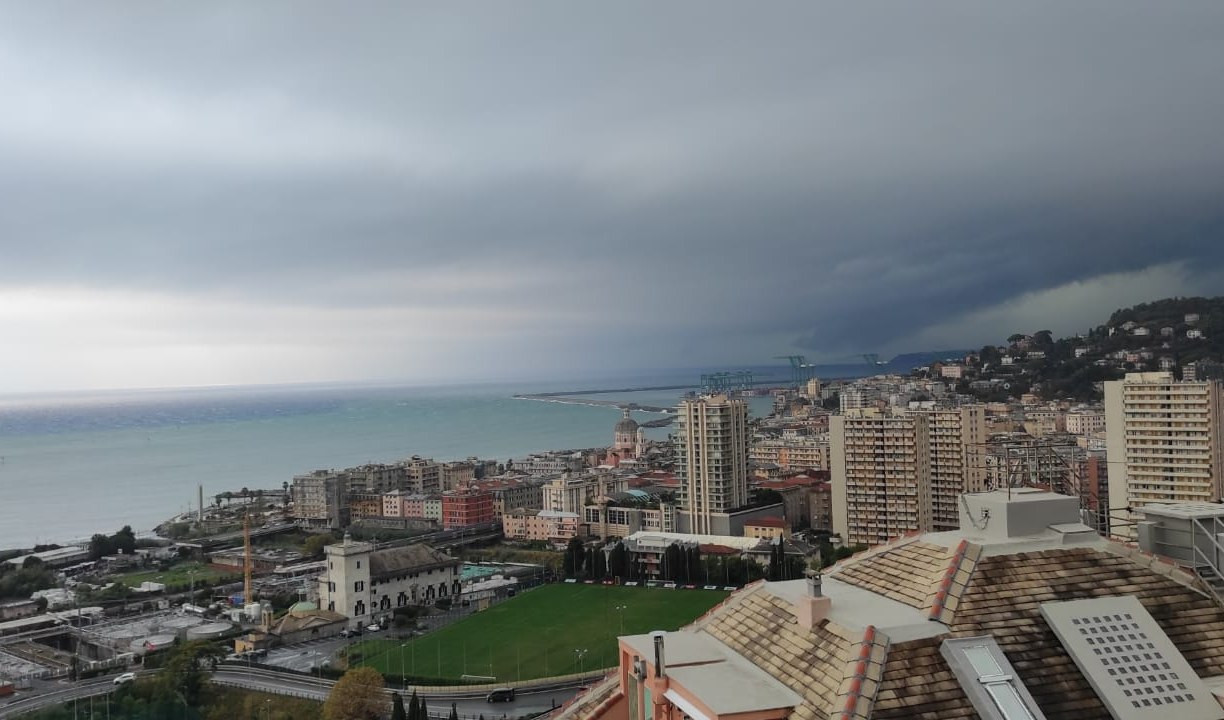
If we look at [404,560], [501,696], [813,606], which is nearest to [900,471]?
[404,560]

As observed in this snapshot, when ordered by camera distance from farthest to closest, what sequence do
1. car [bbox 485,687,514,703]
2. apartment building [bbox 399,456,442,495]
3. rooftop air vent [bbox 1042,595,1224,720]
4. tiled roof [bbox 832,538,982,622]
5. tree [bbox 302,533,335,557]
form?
apartment building [bbox 399,456,442,495], tree [bbox 302,533,335,557], car [bbox 485,687,514,703], tiled roof [bbox 832,538,982,622], rooftop air vent [bbox 1042,595,1224,720]

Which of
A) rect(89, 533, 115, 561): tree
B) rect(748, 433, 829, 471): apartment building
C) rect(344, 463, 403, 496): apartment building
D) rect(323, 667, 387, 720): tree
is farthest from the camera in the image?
rect(748, 433, 829, 471): apartment building

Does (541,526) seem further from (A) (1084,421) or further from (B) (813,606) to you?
(A) (1084,421)

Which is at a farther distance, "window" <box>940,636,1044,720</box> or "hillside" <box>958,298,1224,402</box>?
"hillside" <box>958,298,1224,402</box>

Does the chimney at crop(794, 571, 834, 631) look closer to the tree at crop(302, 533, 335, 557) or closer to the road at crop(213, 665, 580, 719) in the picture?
the road at crop(213, 665, 580, 719)

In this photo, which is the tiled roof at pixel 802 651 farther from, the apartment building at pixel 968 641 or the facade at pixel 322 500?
the facade at pixel 322 500

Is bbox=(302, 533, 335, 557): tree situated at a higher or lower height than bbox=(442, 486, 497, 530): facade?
lower

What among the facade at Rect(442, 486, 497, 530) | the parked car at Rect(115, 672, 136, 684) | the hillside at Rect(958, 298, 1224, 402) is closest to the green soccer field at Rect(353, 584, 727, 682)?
the parked car at Rect(115, 672, 136, 684)

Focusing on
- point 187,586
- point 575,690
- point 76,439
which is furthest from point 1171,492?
point 76,439

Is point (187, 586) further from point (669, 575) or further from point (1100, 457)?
point (1100, 457)
